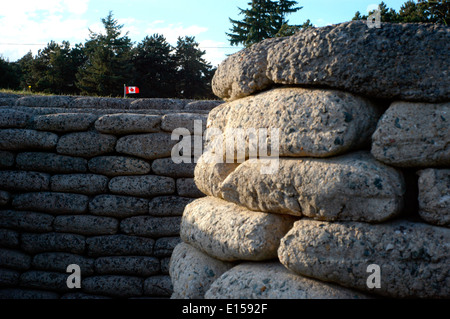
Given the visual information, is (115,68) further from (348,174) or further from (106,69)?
(348,174)

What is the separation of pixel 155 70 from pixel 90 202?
21.1 m

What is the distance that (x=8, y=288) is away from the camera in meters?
5.72

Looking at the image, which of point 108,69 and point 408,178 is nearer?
point 408,178

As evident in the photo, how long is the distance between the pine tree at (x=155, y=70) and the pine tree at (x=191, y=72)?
18.6 inches

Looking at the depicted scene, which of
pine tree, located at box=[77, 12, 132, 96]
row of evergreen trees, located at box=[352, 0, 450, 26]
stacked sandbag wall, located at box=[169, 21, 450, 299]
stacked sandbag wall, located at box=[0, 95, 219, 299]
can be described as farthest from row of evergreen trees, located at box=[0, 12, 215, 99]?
stacked sandbag wall, located at box=[169, 21, 450, 299]

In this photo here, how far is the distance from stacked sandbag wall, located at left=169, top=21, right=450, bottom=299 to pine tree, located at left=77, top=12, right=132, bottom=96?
2164 cm

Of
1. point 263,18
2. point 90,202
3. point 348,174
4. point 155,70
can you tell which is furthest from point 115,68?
point 348,174

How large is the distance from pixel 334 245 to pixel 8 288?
212 inches

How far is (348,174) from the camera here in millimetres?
1909

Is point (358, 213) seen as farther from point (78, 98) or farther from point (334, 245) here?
point (78, 98)

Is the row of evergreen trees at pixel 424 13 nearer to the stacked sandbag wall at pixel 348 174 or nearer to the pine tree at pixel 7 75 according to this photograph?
the stacked sandbag wall at pixel 348 174

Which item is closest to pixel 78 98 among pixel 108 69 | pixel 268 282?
pixel 268 282

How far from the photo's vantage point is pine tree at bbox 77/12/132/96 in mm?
22688

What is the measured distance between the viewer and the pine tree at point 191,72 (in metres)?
25.4
